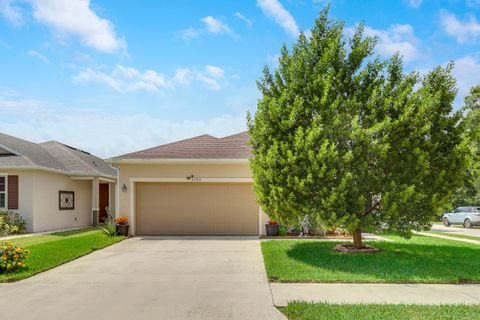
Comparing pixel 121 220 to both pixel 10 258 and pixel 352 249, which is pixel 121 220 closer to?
pixel 10 258

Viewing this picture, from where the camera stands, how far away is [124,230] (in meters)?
15.0

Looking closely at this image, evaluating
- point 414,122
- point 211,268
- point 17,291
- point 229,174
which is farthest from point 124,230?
point 414,122

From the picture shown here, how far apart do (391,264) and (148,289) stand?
219 inches

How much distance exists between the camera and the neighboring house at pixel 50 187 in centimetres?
1647

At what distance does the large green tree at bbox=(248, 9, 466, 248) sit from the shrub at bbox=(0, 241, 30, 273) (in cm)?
573

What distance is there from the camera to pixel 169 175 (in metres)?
15.5

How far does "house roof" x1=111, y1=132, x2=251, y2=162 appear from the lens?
15352 mm

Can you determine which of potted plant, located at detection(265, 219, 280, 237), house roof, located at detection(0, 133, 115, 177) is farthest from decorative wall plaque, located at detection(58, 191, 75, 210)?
potted plant, located at detection(265, 219, 280, 237)

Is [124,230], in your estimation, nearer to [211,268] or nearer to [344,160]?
[211,268]

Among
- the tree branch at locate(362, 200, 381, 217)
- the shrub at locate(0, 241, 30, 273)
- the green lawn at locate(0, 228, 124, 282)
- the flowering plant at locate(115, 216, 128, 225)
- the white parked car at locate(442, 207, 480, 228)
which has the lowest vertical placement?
the white parked car at locate(442, 207, 480, 228)

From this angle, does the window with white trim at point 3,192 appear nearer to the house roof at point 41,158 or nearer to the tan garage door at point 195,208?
the house roof at point 41,158

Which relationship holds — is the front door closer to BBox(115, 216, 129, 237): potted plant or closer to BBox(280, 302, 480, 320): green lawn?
BBox(115, 216, 129, 237): potted plant

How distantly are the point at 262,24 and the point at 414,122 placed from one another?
5.75 metres

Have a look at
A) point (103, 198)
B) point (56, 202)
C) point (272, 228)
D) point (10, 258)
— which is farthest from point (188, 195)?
point (103, 198)
